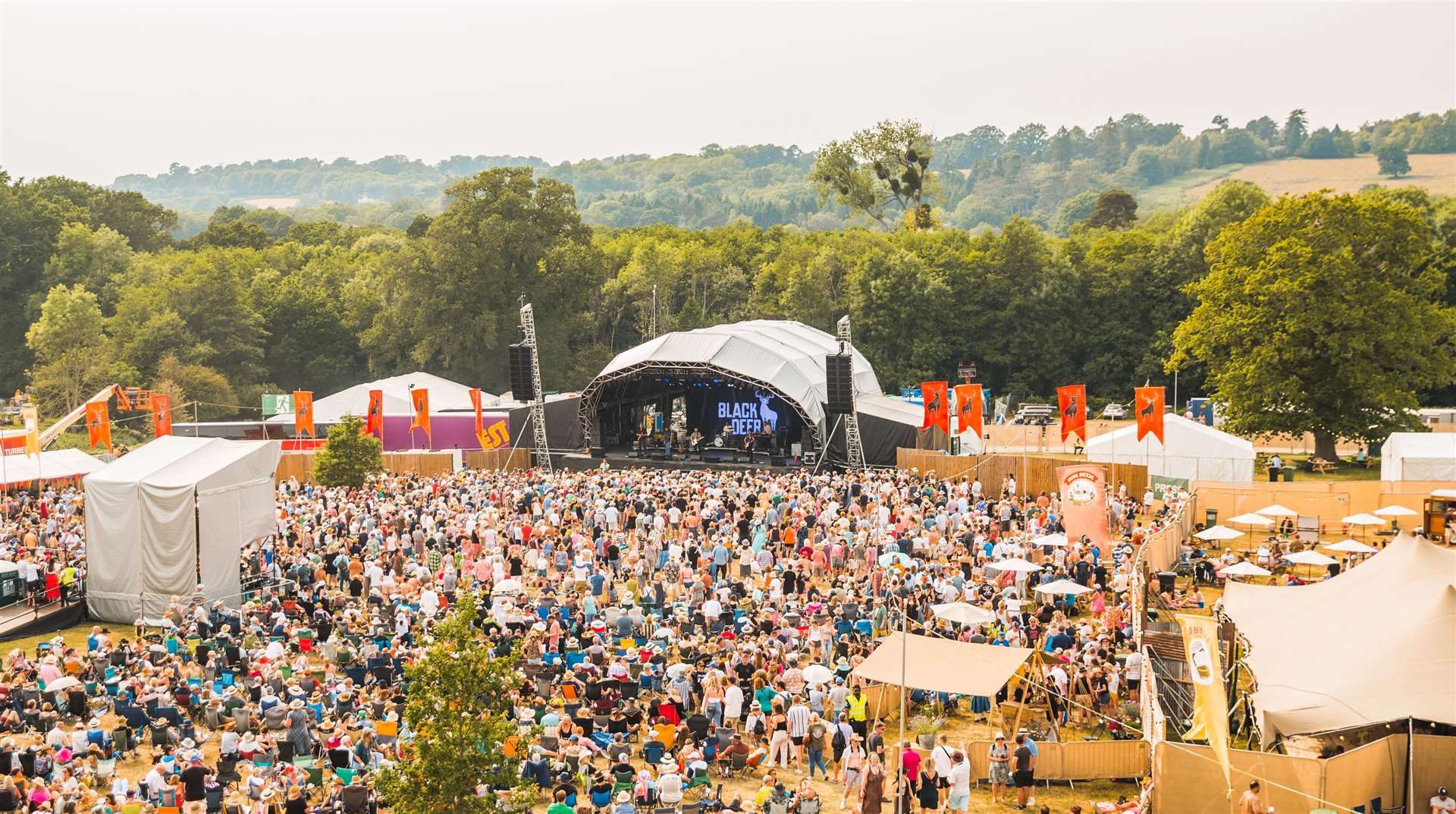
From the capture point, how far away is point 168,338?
188ft

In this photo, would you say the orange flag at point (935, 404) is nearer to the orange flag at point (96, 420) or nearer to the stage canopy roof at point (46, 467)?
the stage canopy roof at point (46, 467)

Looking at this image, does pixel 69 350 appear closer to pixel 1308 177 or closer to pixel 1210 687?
pixel 1210 687

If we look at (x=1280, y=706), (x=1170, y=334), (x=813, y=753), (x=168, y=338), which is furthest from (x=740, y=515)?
(x=168, y=338)

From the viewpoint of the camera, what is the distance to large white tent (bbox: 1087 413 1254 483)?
31.4m

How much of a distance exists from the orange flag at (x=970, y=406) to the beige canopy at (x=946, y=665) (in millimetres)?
17838

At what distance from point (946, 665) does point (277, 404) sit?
4014cm

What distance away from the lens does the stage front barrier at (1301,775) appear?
36.7 ft

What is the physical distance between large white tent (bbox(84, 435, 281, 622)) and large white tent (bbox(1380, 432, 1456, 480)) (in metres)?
26.7

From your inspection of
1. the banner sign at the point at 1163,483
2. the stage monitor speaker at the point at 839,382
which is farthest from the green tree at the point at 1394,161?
the stage monitor speaker at the point at 839,382

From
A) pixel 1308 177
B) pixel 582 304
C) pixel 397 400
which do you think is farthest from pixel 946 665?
pixel 1308 177

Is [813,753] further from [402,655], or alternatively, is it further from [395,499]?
[395,499]

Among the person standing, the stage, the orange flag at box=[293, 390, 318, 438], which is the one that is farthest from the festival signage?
the orange flag at box=[293, 390, 318, 438]

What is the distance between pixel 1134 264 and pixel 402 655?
161ft

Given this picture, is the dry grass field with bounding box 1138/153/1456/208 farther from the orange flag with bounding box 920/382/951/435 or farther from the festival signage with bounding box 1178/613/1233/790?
the festival signage with bounding box 1178/613/1233/790
